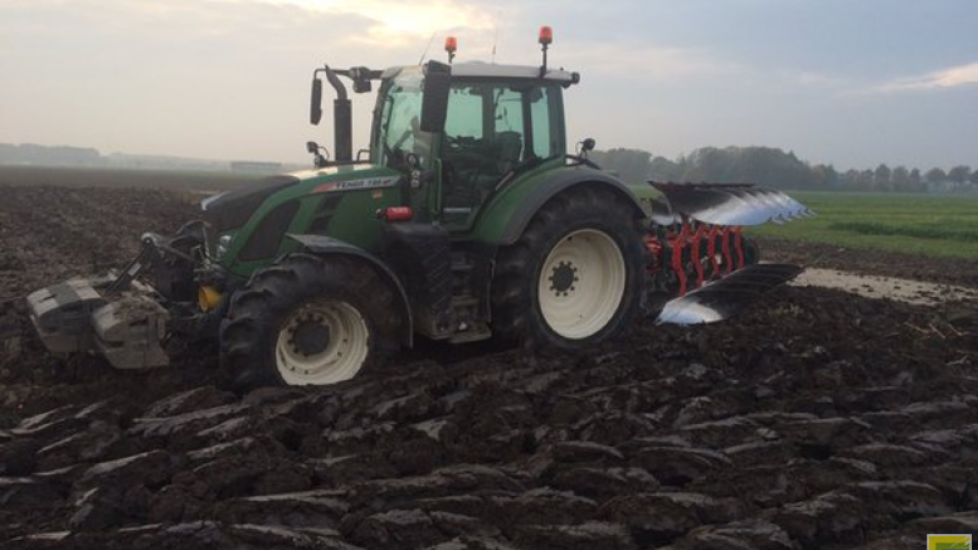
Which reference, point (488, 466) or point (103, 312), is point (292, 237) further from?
point (488, 466)

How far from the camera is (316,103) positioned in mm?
6805

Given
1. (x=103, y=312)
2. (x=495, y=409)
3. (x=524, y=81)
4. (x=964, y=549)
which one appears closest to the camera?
(x=964, y=549)

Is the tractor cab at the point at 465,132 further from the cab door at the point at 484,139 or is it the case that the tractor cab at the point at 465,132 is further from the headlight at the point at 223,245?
the headlight at the point at 223,245

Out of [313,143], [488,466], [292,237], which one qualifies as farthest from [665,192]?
[488,466]

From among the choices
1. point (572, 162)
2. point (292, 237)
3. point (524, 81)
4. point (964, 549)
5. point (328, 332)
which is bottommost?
point (964, 549)

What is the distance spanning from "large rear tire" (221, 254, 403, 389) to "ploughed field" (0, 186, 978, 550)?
0.70 ft

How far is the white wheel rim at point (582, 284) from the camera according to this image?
6.71 metres

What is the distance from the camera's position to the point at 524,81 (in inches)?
259

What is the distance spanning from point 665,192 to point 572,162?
335 cm

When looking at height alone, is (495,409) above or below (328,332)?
below

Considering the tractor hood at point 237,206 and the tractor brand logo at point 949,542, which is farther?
the tractor hood at point 237,206

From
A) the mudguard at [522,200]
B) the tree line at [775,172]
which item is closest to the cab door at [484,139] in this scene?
the mudguard at [522,200]

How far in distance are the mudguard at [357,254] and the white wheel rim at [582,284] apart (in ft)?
4.44

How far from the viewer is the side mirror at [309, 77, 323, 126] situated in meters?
6.75
